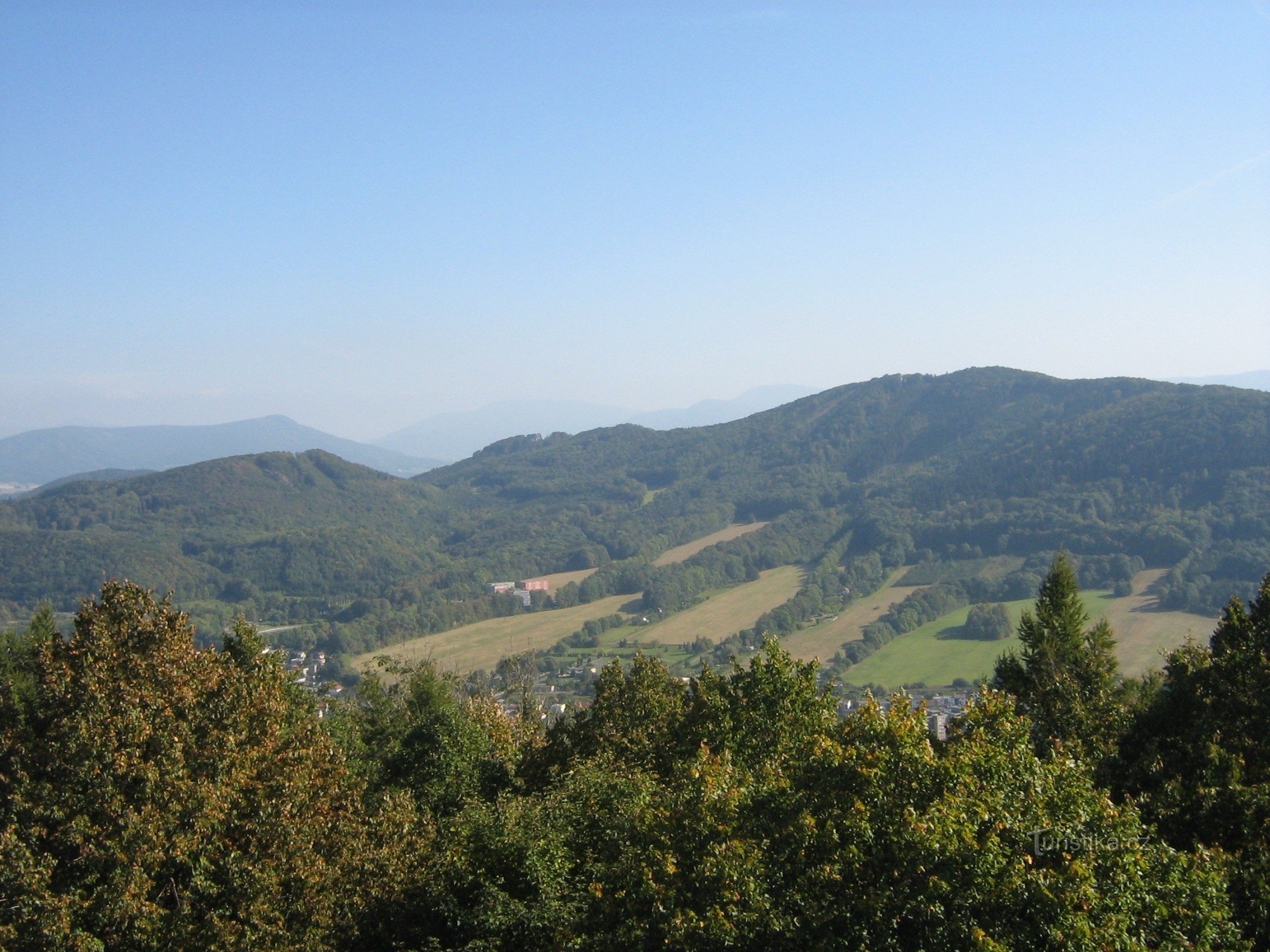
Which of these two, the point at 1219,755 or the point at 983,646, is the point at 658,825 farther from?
the point at 983,646

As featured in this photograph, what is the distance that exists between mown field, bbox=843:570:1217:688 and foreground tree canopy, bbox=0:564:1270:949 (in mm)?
36863

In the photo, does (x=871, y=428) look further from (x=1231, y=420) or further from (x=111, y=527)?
(x=111, y=527)

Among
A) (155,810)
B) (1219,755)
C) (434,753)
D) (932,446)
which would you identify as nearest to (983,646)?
(434,753)

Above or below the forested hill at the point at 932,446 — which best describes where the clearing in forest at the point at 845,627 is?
below

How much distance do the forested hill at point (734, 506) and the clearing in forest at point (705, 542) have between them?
2.68m

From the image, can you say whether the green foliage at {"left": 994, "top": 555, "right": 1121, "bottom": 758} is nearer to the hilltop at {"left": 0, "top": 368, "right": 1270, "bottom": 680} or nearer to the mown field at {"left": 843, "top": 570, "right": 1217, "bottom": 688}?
the mown field at {"left": 843, "top": 570, "right": 1217, "bottom": 688}

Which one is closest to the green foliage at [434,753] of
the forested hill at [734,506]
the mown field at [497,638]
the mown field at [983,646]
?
the mown field at [983,646]

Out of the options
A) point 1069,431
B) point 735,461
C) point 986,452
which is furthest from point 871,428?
point 1069,431

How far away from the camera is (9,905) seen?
1029 centimetres

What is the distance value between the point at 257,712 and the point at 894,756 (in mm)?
8998

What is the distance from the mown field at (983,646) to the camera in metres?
51.9

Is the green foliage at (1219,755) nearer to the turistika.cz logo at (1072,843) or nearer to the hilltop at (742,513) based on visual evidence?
the turistika.cz logo at (1072,843)

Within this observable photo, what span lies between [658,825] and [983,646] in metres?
56.2

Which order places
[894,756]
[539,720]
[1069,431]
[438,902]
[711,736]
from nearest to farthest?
[894,756], [438,902], [711,736], [539,720], [1069,431]
